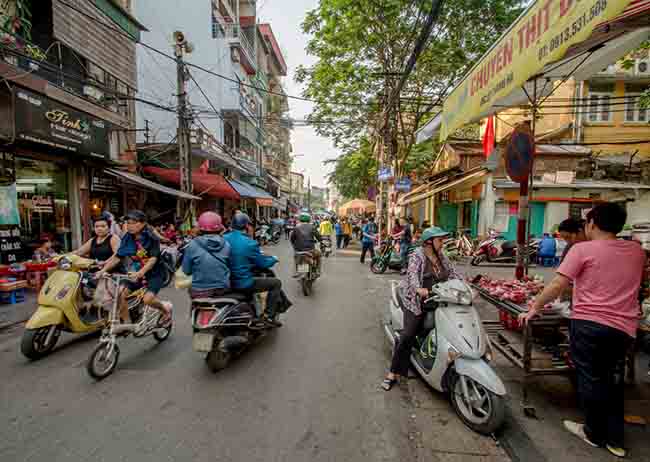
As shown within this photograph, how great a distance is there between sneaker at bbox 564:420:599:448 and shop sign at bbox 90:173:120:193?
1161 cm

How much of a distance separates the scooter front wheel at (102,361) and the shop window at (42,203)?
6.25 meters

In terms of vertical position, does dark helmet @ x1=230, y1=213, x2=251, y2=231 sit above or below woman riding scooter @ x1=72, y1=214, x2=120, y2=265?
above

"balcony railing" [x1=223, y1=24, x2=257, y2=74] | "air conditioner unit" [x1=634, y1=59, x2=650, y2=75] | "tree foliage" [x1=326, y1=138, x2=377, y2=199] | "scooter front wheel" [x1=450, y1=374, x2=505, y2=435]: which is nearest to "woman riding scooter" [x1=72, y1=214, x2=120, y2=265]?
"scooter front wheel" [x1=450, y1=374, x2=505, y2=435]

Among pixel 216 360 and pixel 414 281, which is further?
pixel 216 360

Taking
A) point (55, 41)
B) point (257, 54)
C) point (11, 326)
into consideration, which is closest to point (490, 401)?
point (11, 326)

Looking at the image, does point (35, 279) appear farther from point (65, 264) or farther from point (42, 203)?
point (65, 264)

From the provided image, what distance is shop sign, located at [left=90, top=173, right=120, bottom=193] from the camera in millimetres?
10148

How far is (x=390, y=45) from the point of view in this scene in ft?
42.4

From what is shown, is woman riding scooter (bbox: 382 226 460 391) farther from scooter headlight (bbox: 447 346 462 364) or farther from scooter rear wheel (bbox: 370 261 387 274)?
scooter rear wheel (bbox: 370 261 387 274)

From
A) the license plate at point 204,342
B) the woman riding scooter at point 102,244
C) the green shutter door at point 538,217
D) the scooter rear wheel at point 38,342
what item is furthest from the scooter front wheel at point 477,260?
the scooter rear wheel at point 38,342

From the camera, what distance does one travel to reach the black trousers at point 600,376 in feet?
7.64

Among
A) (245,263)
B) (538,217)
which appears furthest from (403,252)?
(538,217)

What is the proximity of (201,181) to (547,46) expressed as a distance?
13.8 meters

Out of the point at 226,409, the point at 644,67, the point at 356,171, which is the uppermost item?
the point at 644,67
